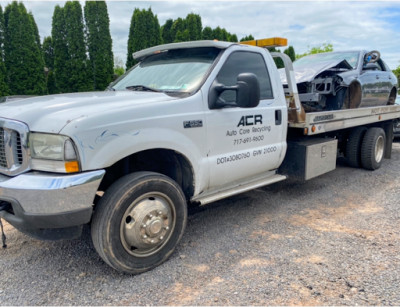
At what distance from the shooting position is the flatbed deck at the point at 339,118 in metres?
4.63

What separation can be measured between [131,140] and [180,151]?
527mm

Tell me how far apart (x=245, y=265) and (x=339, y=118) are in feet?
10.6

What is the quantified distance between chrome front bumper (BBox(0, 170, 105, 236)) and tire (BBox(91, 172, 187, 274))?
20cm

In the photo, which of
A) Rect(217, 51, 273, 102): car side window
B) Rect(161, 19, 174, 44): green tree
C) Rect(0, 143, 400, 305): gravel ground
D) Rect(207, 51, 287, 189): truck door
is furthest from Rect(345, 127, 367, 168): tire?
Rect(161, 19, 174, 44): green tree

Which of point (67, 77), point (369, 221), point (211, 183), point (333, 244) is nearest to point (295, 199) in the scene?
point (369, 221)

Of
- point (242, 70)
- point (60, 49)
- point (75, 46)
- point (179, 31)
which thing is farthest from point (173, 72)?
point (179, 31)

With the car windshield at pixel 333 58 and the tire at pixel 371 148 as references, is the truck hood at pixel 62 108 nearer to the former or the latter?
the tire at pixel 371 148

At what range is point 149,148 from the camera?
2893 mm

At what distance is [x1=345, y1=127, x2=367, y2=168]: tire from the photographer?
21.0 ft

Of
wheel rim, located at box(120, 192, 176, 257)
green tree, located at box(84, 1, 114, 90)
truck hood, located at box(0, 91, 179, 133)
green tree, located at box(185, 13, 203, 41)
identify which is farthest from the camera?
green tree, located at box(185, 13, 203, 41)

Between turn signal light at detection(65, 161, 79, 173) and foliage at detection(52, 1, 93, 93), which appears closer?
turn signal light at detection(65, 161, 79, 173)

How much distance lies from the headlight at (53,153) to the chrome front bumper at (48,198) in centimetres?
6

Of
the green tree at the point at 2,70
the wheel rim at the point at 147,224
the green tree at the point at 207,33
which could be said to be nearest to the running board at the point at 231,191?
the wheel rim at the point at 147,224

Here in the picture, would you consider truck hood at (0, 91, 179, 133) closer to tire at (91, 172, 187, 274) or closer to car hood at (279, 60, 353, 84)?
tire at (91, 172, 187, 274)
